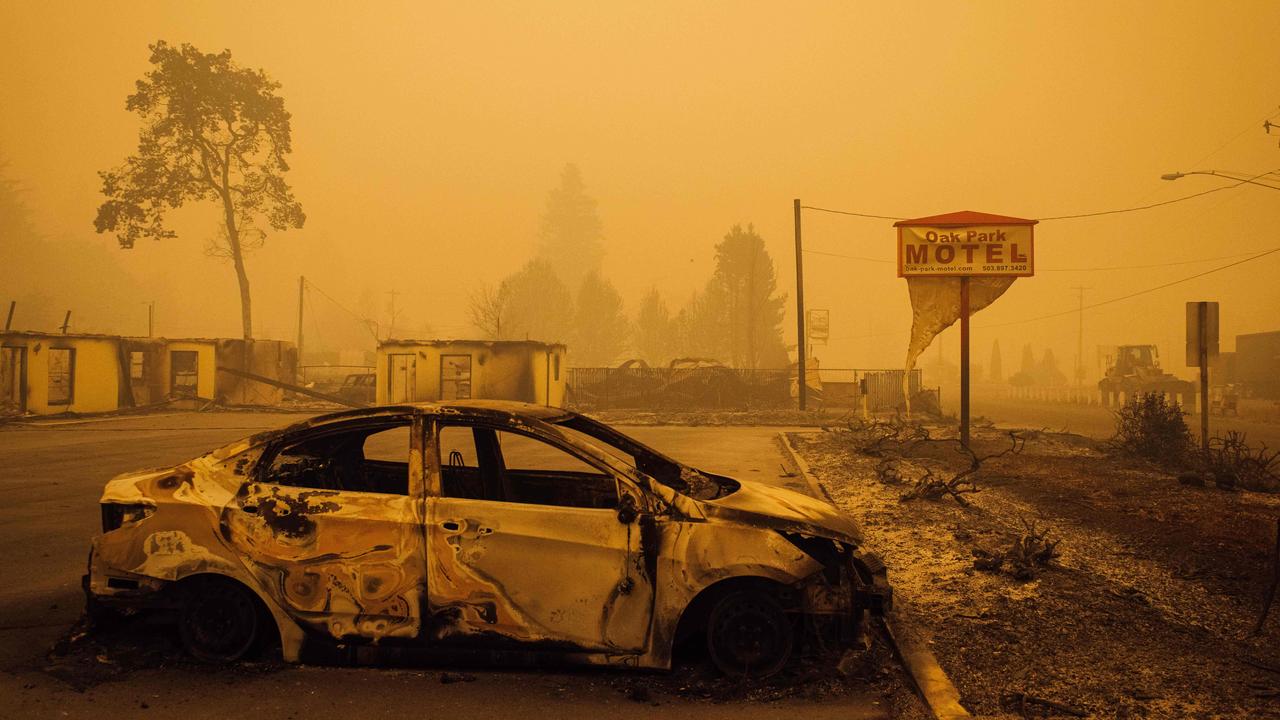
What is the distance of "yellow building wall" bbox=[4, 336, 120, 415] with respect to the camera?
27.6m

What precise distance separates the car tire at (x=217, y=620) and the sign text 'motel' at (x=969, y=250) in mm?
13048

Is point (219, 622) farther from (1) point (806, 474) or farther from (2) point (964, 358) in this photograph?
(2) point (964, 358)

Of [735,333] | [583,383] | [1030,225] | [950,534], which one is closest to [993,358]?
[735,333]

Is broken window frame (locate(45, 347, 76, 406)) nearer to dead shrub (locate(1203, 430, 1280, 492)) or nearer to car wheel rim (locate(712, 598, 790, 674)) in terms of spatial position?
car wheel rim (locate(712, 598, 790, 674))

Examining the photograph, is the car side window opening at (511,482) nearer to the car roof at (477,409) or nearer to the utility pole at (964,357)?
the car roof at (477,409)

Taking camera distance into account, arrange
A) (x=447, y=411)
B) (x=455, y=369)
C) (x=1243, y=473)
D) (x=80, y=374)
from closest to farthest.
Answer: (x=447, y=411) < (x=1243, y=473) < (x=80, y=374) < (x=455, y=369)

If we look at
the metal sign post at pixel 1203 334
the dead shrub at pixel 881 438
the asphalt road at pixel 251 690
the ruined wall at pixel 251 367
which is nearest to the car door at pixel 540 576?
the asphalt road at pixel 251 690

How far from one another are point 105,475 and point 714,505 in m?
12.3

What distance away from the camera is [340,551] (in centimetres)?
442

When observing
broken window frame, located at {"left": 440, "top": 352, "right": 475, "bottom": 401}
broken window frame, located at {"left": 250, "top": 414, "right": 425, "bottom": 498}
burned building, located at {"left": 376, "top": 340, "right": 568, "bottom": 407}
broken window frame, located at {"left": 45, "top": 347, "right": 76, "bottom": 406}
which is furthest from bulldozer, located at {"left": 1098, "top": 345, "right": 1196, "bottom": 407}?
broken window frame, located at {"left": 45, "top": 347, "right": 76, "bottom": 406}

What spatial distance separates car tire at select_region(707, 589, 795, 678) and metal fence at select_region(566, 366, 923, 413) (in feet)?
101

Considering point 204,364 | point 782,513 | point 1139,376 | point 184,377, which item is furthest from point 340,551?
point 1139,376

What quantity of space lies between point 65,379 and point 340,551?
3062 centimetres

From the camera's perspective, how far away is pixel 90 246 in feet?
387
